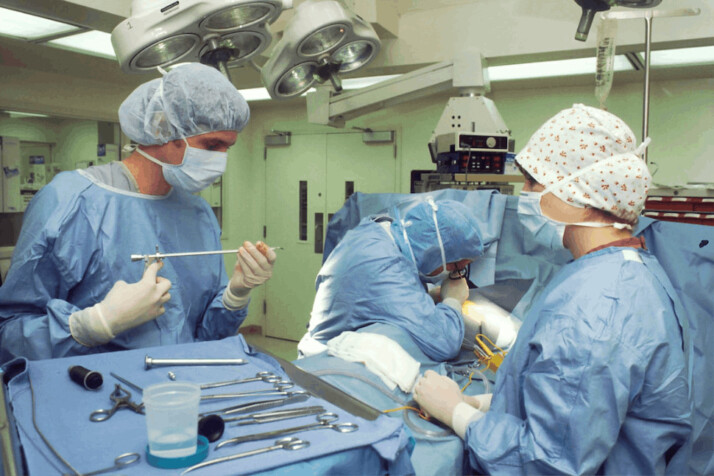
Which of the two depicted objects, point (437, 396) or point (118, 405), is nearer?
point (118, 405)

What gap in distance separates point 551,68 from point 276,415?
3.32 m

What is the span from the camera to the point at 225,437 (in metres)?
0.84

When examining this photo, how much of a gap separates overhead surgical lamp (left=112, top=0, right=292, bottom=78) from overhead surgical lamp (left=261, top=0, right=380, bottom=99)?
113mm

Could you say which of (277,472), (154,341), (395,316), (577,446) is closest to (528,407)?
(577,446)

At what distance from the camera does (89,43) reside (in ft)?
10.1

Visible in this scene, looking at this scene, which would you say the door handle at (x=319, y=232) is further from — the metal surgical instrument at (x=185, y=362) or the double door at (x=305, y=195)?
the metal surgical instrument at (x=185, y=362)

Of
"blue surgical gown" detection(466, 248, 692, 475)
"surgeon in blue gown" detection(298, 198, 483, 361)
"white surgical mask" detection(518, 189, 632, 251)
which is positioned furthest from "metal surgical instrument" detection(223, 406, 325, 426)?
"surgeon in blue gown" detection(298, 198, 483, 361)

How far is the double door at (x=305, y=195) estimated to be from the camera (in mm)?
4953

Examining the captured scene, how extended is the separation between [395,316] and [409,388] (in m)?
0.46

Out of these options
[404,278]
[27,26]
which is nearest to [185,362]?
[404,278]

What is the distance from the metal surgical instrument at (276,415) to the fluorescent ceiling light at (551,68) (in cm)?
302

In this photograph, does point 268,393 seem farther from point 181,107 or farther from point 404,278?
point 404,278

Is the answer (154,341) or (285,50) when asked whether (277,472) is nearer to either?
(154,341)

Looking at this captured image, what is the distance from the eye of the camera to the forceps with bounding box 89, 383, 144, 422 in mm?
873
